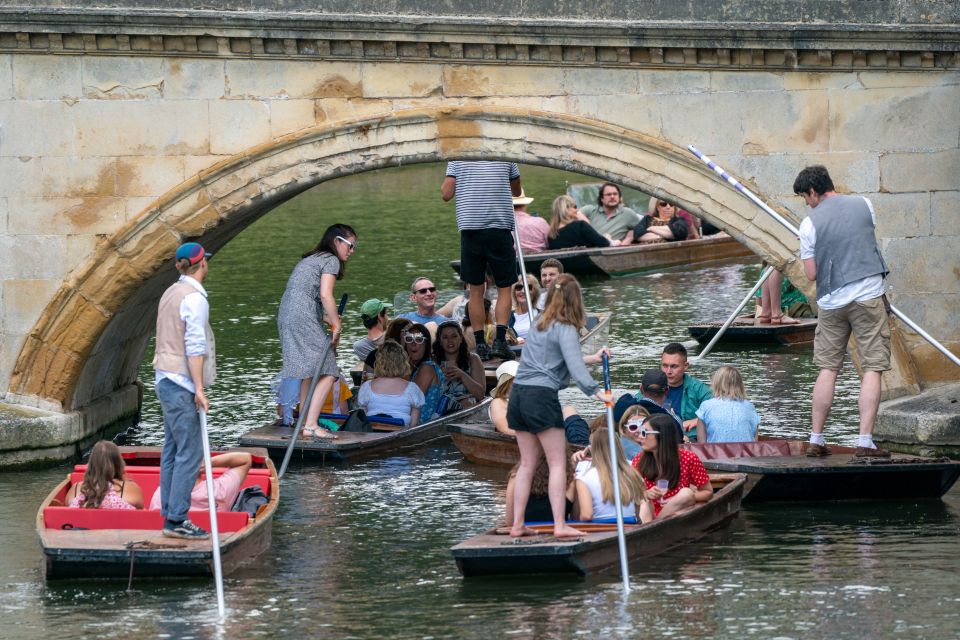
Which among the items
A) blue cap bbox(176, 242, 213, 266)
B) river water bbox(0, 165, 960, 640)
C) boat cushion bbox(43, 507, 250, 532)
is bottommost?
river water bbox(0, 165, 960, 640)

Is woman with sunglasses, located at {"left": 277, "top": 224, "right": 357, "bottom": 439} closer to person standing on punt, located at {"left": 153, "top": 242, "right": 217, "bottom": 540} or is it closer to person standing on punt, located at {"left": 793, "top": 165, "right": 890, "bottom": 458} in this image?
person standing on punt, located at {"left": 153, "top": 242, "right": 217, "bottom": 540}

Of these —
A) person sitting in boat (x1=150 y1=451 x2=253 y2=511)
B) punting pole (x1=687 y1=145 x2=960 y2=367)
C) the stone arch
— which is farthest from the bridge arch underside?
person sitting in boat (x1=150 y1=451 x2=253 y2=511)

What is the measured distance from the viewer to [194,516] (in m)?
8.00

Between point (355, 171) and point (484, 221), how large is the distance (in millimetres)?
3052

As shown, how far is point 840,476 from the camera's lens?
8.89m

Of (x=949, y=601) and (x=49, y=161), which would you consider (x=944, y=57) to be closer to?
(x=949, y=601)

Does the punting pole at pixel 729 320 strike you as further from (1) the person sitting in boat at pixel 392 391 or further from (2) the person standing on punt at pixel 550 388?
(2) the person standing on punt at pixel 550 388

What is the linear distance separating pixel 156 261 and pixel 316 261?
93 cm

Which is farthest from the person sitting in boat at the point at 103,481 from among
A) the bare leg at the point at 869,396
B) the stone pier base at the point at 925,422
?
the stone pier base at the point at 925,422

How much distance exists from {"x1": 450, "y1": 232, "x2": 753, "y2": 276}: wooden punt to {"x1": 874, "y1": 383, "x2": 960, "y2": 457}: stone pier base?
893 cm

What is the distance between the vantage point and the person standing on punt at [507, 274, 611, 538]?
7570 mm

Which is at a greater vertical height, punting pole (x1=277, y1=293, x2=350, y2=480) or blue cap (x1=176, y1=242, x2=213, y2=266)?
blue cap (x1=176, y1=242, x2=213, y2=266)

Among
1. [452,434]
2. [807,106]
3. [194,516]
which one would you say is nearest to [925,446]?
[807,106]

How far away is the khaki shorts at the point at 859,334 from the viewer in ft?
29.6
